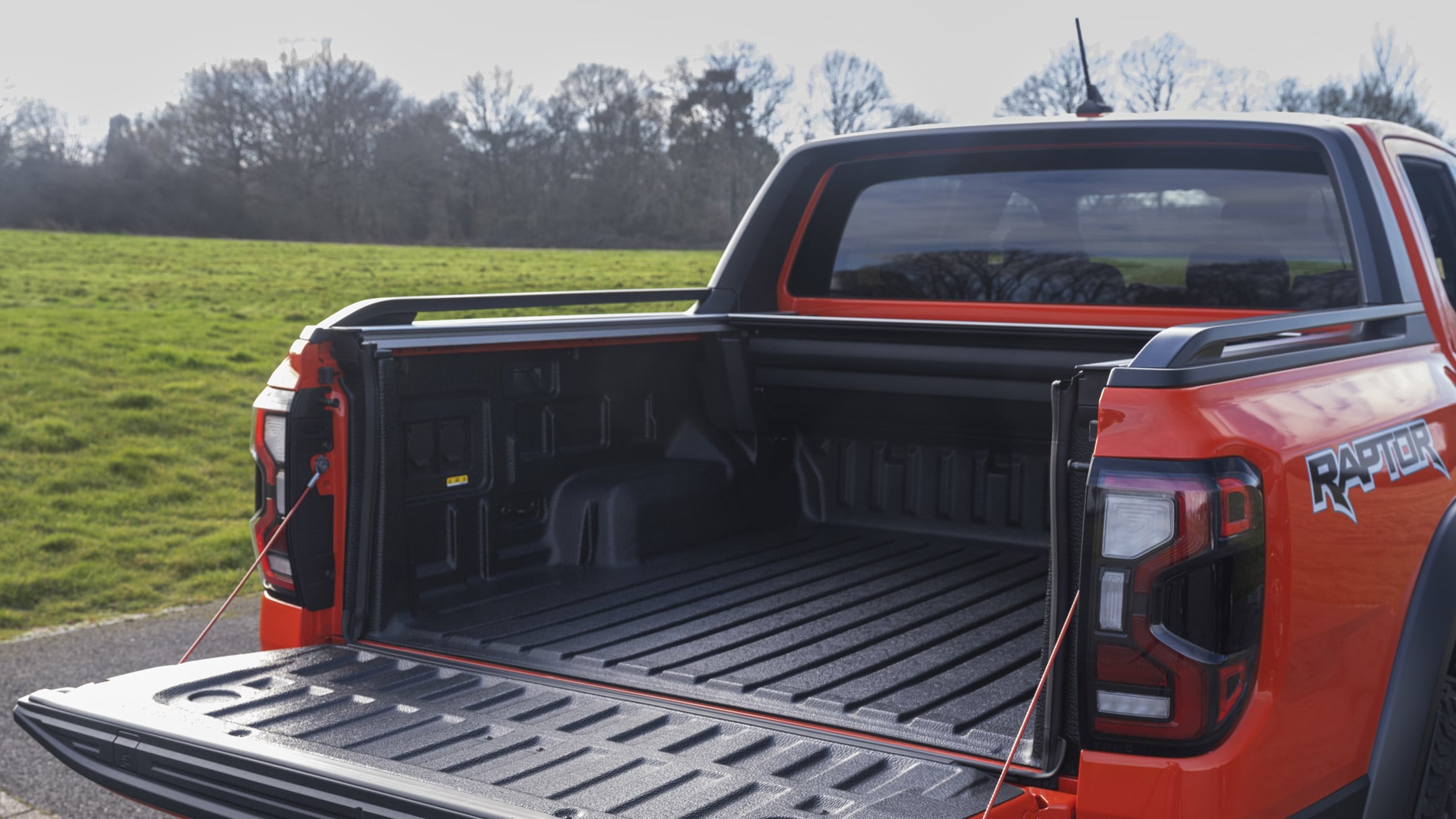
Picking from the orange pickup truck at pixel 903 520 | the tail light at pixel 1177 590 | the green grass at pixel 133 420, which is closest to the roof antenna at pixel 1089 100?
the orange pickup truck at pixel 903 520

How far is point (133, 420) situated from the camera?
1109 centimetres

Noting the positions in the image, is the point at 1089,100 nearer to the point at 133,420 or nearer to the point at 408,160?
the point at 133,420

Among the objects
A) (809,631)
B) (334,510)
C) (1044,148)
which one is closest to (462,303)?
(334,510)

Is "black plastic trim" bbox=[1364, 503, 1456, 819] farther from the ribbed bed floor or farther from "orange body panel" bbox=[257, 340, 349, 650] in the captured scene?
"orange body panel" bbox=[257, 340, 349, 650]

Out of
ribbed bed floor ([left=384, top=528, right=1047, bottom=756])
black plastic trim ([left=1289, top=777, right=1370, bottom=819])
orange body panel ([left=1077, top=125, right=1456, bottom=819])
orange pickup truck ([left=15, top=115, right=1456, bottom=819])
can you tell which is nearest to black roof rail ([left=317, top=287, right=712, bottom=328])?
orange pickup truck ([left=15, top=115, right=1456, bottom=819])

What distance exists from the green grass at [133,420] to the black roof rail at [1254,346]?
581 cm

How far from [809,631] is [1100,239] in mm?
1601

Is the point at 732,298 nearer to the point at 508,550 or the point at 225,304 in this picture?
the point at 508,550

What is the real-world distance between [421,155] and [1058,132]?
197 feet

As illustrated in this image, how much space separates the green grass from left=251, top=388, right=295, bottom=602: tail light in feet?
12.4

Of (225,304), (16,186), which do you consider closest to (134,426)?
(225,304)

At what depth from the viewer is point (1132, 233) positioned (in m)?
3.83

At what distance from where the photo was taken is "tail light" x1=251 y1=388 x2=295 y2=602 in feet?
9.84

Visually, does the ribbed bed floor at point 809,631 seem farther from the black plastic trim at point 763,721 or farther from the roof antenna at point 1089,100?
the roof antenna at point 1089,100
